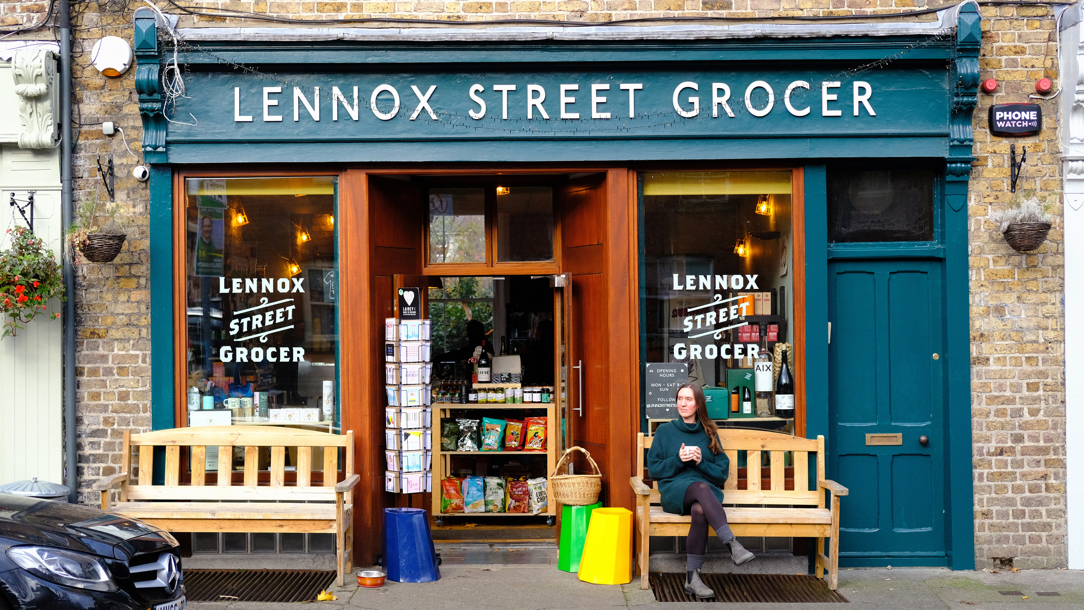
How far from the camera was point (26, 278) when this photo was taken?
6742 millimetres

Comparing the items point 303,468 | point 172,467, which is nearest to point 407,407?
point 303,468

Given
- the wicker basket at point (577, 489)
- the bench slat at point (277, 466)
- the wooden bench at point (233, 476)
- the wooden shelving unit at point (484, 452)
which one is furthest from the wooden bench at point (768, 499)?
the bench slat at point (277, 466)

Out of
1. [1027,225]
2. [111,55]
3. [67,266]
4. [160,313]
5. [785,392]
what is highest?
[111,55]

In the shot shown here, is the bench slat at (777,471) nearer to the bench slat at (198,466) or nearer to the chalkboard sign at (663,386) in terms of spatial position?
the chalkboard sign at (663,386)

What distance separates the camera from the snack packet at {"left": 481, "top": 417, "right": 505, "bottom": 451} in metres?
8.45

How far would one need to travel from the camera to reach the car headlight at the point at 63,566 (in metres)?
4.41

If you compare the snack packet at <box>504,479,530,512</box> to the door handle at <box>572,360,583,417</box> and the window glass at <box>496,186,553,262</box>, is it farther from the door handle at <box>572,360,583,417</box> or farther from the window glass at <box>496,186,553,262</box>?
the window glass at <box>496,186,553,262</box>

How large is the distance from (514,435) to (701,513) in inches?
98.0

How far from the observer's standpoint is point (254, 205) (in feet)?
24.2

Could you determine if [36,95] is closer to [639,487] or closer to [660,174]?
[660,174]

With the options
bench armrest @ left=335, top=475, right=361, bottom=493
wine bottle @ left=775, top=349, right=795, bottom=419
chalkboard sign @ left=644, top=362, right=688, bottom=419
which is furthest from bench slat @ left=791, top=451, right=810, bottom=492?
bench armrest @ left=335, top=475, right=361, bottom=493

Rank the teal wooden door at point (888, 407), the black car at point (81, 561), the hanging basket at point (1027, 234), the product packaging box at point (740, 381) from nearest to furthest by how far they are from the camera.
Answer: the black car at point (81, 561), the hanging basket at point (1027, 234), the teal wooden door at point (888, 407), the product packaging box at point (740, 381)

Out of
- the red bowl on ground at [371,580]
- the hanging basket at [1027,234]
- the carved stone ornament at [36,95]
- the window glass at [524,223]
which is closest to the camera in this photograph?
the red bowl on ground at [371,580]

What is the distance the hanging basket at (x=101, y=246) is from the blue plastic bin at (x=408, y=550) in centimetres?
293
